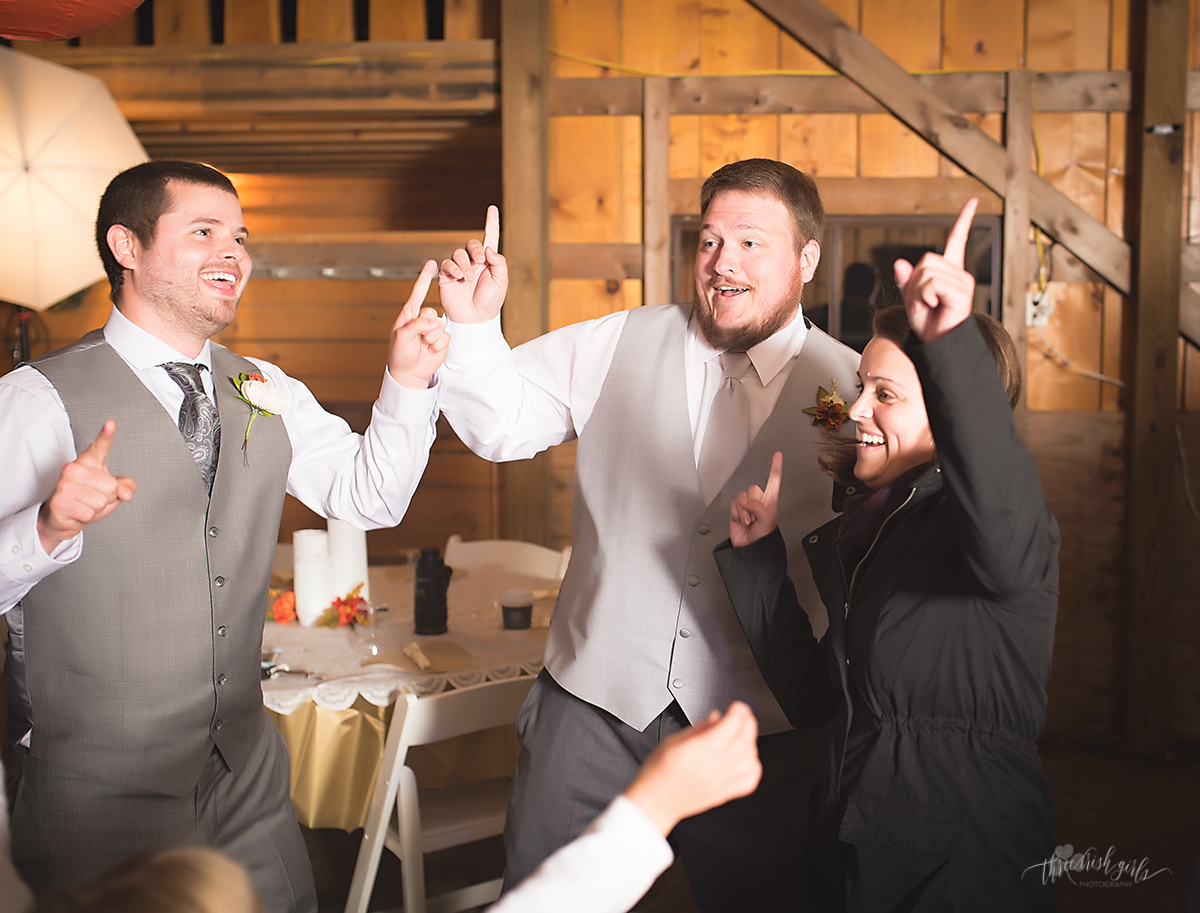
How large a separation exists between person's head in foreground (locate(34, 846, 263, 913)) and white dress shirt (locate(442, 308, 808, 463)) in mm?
1119

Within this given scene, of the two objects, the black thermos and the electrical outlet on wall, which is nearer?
the black thermos

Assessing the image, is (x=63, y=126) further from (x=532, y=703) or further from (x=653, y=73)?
(x=532, y=703)

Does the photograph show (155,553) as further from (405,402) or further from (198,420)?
(405,402)

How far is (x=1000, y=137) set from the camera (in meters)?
4.11

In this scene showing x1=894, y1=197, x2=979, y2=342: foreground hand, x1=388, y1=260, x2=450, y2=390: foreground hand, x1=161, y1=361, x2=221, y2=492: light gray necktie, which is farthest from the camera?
x1=388, y1=260, x2=450, y2=390: foreground hand

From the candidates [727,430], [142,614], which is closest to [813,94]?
[727,430]

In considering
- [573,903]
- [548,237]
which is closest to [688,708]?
[573,903]

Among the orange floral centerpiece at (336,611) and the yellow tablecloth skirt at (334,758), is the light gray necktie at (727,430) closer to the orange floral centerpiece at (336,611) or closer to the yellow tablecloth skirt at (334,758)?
the yellow tablecloth skirt at (334,758)

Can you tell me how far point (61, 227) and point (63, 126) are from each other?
39 cm

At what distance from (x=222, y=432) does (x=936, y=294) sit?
1.28m

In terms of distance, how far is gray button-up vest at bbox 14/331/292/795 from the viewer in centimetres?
154

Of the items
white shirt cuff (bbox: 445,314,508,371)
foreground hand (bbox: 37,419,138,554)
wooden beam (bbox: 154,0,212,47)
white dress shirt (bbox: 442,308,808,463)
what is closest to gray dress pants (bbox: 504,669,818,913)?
white dress shirt (bbox: 442,308,808,463)

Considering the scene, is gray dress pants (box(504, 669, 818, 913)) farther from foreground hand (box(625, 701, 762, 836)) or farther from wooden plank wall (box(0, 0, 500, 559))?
wooden plank wall (box(0, 0, 500, 559))

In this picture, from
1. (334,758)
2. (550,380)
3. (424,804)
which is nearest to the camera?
(550,380)
